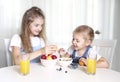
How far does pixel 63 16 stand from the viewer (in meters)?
2.79

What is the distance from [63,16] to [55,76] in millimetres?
1371

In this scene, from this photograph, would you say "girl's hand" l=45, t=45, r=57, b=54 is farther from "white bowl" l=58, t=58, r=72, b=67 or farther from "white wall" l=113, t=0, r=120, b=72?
"white wall" l=113, t=0, r=120, b=72

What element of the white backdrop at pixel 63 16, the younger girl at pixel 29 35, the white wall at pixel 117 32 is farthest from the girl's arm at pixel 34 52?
the white wall at pixel 117 32

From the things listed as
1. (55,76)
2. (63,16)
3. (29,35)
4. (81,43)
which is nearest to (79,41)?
(81,43)

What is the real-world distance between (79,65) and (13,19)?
1.08 meters

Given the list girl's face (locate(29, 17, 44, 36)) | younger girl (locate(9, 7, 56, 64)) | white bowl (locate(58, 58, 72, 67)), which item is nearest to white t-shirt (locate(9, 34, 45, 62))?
younger girl (locate(9, 7, 56, 64))

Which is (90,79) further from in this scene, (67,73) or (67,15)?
(67,15)

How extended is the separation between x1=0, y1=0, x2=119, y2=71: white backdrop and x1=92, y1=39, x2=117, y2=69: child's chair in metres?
0.57

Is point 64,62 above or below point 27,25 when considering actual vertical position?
below

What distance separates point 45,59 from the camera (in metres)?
1.74

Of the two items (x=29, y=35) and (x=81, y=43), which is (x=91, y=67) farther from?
(x=29, y=35)

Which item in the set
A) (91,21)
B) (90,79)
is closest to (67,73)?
(90,79)

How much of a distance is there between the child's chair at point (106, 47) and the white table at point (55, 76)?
62cm

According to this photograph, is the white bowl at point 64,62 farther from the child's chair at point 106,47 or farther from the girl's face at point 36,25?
the child's chair at point 106,47
